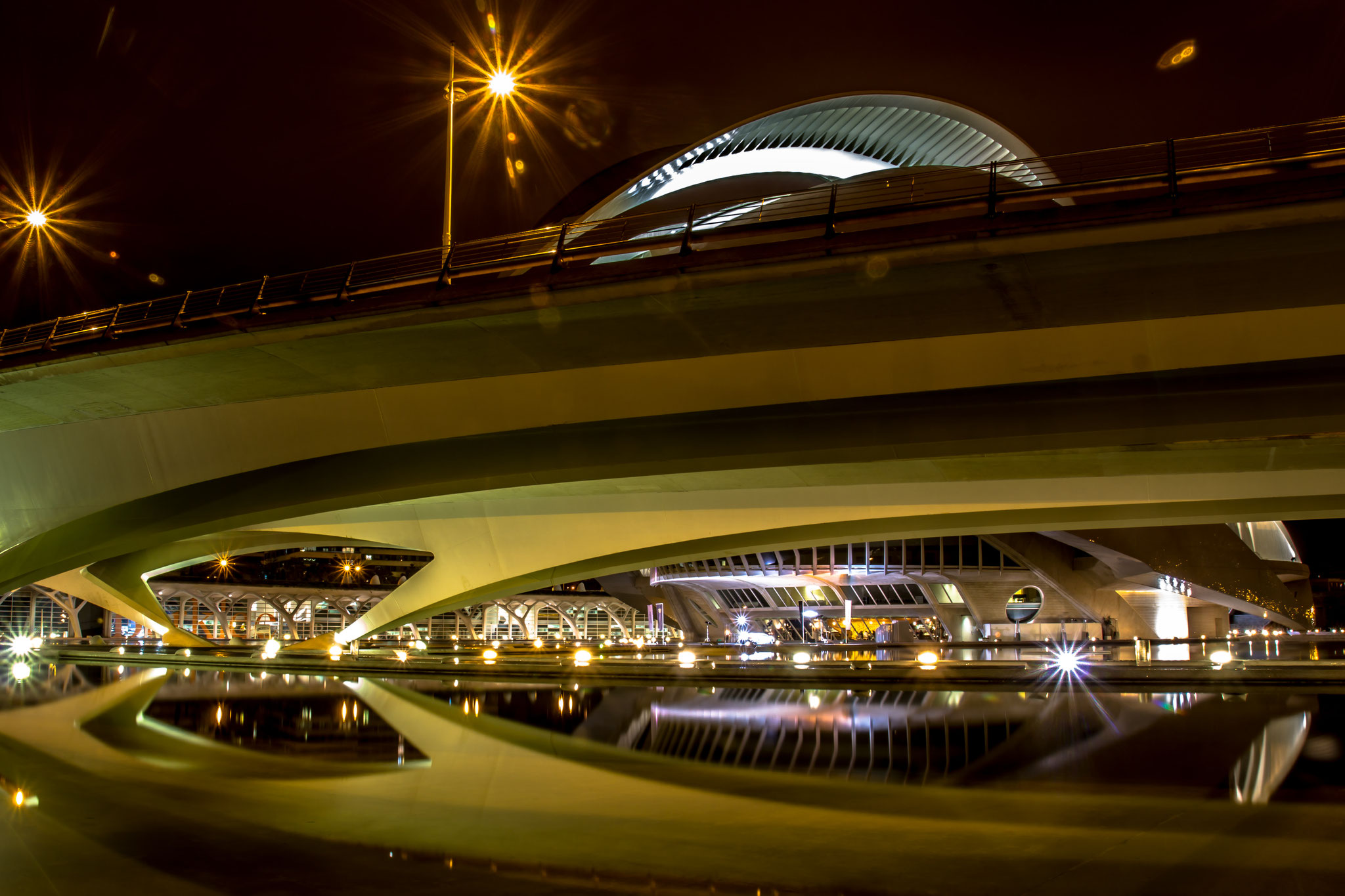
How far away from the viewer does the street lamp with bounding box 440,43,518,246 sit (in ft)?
62.6

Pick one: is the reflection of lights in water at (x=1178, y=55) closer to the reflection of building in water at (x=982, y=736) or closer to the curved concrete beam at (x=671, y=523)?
the curved concrete beam at (x=671, y=523)

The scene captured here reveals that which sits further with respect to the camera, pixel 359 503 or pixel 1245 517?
pixel 1245 517

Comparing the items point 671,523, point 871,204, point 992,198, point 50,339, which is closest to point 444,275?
point 871,204

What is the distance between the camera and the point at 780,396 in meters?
14.6

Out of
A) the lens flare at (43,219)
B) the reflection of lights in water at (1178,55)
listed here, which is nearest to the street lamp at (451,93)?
the lens flare at (43,219)

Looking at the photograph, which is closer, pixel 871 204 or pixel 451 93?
pixel 871 204

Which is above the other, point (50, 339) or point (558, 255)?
point (50, 339)

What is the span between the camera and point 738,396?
1485 cm

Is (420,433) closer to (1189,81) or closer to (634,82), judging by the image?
(634,82)

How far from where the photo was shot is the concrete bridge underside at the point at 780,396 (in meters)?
11.4

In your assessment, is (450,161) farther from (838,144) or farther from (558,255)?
(838,144)

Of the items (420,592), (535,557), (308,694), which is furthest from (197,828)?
(420,592)

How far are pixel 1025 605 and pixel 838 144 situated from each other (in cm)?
3467

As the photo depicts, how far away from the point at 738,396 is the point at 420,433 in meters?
5.93
